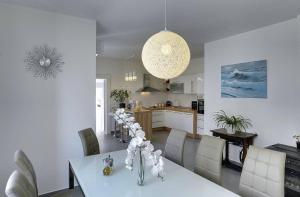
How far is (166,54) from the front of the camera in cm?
175

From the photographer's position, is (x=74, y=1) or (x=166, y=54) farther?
(x=74, y=1)

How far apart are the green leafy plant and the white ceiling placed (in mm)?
3026

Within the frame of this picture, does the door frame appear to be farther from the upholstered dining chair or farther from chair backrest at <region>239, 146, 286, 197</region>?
chair backrest at <region>239, 146, 286, 197</region>

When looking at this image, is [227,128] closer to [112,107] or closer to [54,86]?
[54,86]

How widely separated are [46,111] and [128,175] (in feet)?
5.50

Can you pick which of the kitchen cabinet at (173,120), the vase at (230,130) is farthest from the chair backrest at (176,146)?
the kitchen cabinet at (173,120)

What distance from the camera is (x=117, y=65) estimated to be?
6926 mm

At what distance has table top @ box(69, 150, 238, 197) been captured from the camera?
1.51 meters

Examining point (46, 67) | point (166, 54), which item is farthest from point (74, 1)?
point (166, 54)

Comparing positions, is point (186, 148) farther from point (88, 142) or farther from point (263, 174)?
point (263, 174)

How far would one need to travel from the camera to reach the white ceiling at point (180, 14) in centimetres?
248

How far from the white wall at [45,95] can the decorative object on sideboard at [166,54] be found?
1.61 m

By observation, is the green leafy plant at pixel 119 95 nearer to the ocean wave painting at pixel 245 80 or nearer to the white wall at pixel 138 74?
the white wall at pixel 138 74

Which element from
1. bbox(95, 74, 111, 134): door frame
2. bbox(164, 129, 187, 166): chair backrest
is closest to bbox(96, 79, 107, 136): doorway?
bbox(95, 74, 111, 134): door frame
